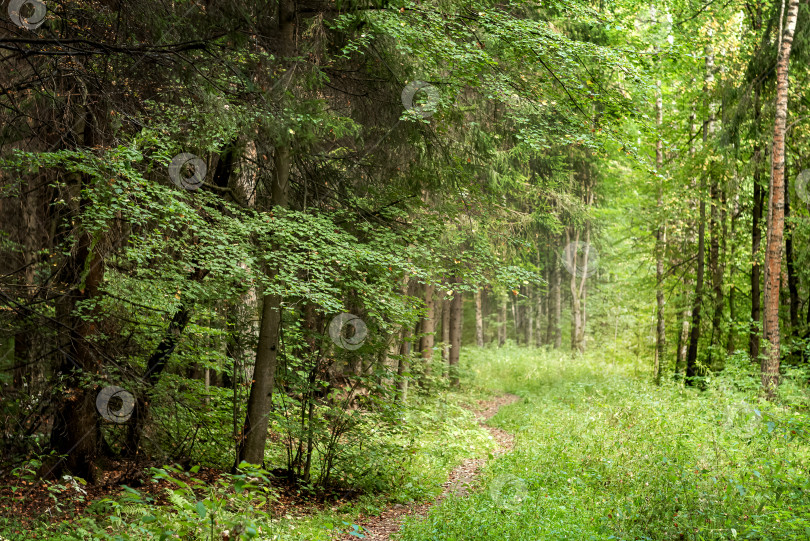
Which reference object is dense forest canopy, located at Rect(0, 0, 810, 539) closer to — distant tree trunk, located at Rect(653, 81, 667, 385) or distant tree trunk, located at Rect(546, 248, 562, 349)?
distant tree trunk, located at Rect(653, 81, 667, 385)

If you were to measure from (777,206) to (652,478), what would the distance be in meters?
7.15

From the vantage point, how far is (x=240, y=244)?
716 cm

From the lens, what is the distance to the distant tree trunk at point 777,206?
1102 cm

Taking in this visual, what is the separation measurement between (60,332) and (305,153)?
4103 mm

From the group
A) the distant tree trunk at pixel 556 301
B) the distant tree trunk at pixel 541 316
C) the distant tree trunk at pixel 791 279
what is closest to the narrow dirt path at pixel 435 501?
the distant tree trunk at pixel 791 279

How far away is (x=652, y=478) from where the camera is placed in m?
6.85

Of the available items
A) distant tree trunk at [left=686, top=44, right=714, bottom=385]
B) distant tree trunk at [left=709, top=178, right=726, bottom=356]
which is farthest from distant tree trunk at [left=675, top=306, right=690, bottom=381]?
distant tree trunk at [left=709, top=178, right=726, bottom=356]

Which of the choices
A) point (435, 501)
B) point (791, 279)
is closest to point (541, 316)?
point (791, 279)

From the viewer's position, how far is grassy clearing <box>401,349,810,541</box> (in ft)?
18.6

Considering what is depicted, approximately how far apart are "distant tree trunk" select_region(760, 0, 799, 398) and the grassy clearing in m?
1.04

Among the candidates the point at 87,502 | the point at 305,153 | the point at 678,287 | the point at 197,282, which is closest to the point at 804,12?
the point at 678,287

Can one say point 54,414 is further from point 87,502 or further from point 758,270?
point 758,270

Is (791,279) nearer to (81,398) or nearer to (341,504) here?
(341,504)

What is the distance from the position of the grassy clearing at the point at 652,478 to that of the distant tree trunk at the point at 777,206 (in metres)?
1.04
